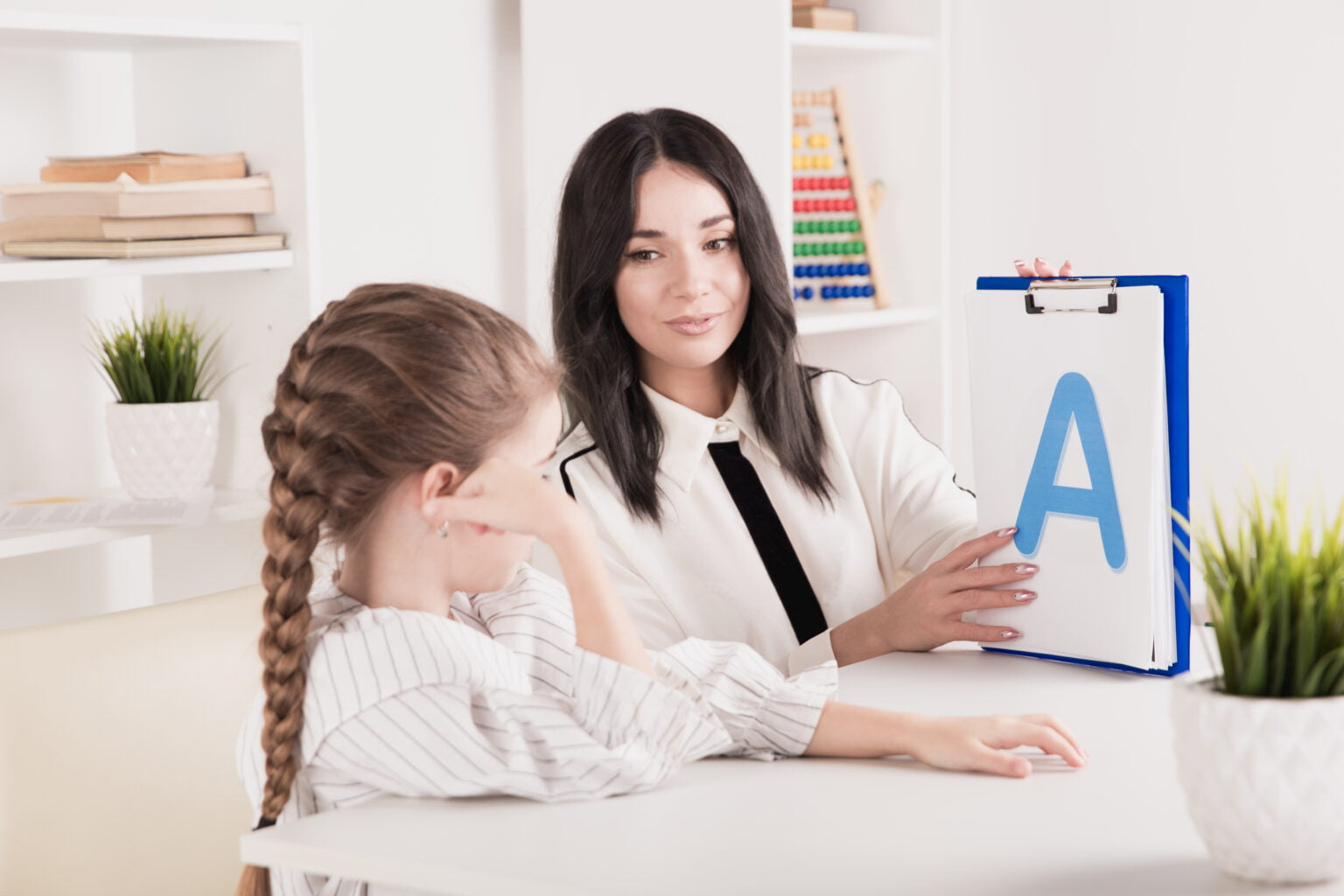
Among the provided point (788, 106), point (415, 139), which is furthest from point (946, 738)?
point (415, 139)

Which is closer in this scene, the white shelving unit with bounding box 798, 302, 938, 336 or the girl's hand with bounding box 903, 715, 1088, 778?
the girl's hand with bounding box 903, 715, 1088, 778

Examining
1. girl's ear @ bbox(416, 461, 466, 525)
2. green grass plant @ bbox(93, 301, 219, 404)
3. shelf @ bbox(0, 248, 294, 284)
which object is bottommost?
girl's ear @ bbox(416, 461, 466, 525)

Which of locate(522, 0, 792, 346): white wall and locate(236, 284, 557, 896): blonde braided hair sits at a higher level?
locate(522, 0, 792, 346): white wall

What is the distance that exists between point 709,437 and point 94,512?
0.84 meters

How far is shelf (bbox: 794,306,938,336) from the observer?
2.70 m

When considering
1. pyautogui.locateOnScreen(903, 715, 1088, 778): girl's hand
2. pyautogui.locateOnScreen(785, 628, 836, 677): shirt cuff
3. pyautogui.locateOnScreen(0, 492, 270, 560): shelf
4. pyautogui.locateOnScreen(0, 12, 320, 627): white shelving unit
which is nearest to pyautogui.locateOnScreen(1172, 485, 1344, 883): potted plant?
pyautogui.locateOnScreen(903, 715, 1088, 778): girl's hand

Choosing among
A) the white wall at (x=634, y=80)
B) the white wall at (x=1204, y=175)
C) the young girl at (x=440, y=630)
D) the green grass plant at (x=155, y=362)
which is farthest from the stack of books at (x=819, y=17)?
the young girl at (x=440, y=630)

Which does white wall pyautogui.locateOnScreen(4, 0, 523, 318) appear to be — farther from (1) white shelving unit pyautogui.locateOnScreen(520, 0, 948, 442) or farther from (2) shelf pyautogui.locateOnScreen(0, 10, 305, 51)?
(2) shelf pyautogui.locateOnScreen(0, 10, 305, 51)

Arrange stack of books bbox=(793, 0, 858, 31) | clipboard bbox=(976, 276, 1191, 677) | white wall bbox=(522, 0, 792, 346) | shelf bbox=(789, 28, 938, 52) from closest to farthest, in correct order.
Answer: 1. clipboard bbox=(976, 276, 1191, 677)
2. white wall bbox=(522, 0, 792, 346)
3. shelf bbox=(789, 28, 938, 52)
4. stack of books bbox=(793, 0, 858, 31)

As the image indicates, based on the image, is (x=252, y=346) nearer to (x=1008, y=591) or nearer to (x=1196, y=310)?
(x=1008, y=591)

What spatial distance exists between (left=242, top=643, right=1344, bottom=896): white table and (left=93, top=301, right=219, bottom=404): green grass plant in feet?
3.82

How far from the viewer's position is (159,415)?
2090 millimetres

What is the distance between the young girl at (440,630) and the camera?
1114mm

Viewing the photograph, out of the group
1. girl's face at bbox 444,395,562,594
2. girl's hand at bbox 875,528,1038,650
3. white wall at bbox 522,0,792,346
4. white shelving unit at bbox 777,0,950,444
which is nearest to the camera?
girl's face at bbox 444,395,562,594
